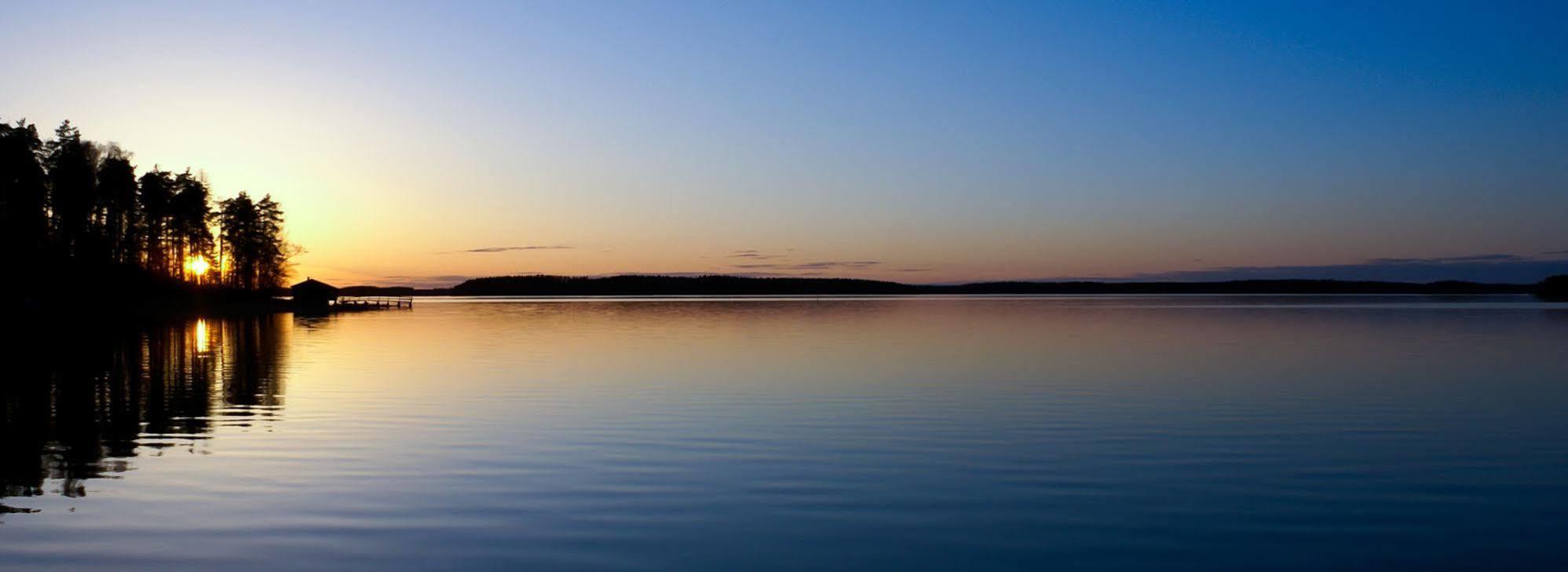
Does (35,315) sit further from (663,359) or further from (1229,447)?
(1229,447)

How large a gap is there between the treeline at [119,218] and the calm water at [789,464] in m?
50.4

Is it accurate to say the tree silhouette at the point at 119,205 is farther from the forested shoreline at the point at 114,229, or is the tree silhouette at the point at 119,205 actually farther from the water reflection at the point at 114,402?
the water reflection at the point at 114,402

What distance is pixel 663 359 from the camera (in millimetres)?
42844

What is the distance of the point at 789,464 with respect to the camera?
1780 centimetres

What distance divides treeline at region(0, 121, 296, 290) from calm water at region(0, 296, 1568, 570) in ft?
165

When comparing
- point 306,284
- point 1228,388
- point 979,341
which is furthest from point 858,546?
point 306,284

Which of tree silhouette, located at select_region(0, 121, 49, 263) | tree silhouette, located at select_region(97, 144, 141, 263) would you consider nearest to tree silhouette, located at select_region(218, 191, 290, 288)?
tree silhouette, located at select_region(97, 144, 141, 263)

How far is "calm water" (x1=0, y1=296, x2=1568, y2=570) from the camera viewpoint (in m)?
12.1

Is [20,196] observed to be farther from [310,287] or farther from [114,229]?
[310,287]

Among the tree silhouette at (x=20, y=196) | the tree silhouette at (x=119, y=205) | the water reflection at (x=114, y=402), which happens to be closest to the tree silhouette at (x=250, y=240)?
the tree silhouette at (x=119, y=205)

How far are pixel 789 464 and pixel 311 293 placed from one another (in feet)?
379

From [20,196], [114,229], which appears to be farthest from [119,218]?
[20,196]

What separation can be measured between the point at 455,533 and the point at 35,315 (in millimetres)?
84503

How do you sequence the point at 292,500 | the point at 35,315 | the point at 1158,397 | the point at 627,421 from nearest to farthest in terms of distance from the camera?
the point at 292,500 < the point at 627,421 < the point at 1158,397 < the point at 35,315
